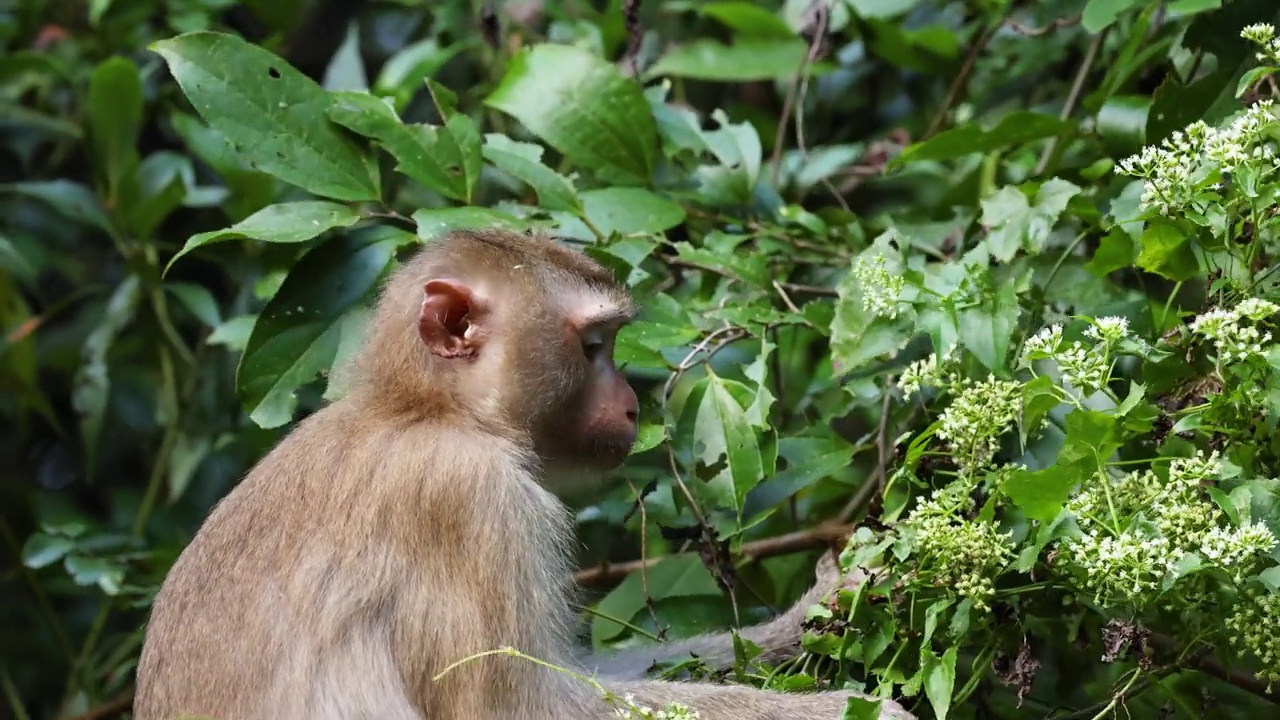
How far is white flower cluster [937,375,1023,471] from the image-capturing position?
3.33m

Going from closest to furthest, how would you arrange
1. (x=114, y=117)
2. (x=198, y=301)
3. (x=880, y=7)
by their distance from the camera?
(x=880, y=7)
(x=198, y=301)
(x=114, y=117)

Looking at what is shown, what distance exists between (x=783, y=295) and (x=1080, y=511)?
192 centimetres

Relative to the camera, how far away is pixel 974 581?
3.27 m

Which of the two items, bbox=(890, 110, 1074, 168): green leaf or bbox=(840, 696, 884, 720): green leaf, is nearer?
bbox=(840, 696, 884, 720): green leaf

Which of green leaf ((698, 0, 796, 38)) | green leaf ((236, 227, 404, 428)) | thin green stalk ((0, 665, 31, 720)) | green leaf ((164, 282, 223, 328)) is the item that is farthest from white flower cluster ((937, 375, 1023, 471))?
thin green stalk ((0, 665, 31, 720))

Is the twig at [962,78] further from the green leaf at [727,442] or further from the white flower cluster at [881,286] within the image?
the white flower cluster at [881,286]

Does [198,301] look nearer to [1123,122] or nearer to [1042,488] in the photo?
[1123,122]

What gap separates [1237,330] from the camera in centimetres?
304

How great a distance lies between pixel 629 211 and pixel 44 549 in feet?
10.2

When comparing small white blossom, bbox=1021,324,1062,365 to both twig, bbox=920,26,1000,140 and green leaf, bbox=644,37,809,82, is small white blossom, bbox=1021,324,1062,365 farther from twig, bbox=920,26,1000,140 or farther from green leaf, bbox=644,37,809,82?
green leaf, bbox=644,37,809,82

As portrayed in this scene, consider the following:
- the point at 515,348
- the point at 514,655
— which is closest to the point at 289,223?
the point at 515,348

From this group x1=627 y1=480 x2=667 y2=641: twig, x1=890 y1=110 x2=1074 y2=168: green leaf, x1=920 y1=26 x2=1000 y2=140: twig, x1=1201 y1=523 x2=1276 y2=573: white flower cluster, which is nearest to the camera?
x1=1201 y1=523 x2=1276 y2=573: white flower cluster

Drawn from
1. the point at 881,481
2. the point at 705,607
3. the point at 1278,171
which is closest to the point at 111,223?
the point at 705,607

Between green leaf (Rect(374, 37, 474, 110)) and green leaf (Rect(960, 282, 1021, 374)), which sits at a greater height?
green leaf (Rect(960, 282, 1021, 374))
